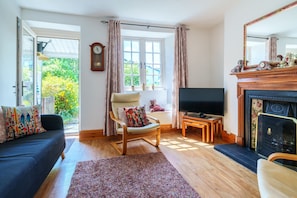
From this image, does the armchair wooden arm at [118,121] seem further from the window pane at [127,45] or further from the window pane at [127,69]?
the window pane at [127,45]

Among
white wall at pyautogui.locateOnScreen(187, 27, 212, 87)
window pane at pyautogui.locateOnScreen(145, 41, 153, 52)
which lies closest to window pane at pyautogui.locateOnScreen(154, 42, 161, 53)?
window pane at pyautogui.locateOnScreen(145, 41, 153, 52)

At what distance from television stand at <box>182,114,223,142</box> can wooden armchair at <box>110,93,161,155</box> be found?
2.59ft

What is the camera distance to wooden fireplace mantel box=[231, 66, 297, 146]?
204cm

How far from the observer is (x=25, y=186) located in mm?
1254

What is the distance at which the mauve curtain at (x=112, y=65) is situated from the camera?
3443 mm

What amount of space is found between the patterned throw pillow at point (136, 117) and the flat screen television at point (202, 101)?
1.02m

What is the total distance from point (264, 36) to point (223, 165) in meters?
1.89

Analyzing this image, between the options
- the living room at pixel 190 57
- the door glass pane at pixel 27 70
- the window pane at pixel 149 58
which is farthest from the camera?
the window pane at pixel 149 58

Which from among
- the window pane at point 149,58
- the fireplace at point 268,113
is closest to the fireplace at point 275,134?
the fireplace at point 268,113

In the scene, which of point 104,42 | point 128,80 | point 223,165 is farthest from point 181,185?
point 104,42

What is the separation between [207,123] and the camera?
326 cm

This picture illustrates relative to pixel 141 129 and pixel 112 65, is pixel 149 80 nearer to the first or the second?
pixel 112 65

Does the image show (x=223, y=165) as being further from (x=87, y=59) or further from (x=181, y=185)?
(x=87, y=59)

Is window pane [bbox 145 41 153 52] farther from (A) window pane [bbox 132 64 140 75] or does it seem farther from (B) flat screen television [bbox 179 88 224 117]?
(B) flat screen television [bbox 179 88 224 117]
